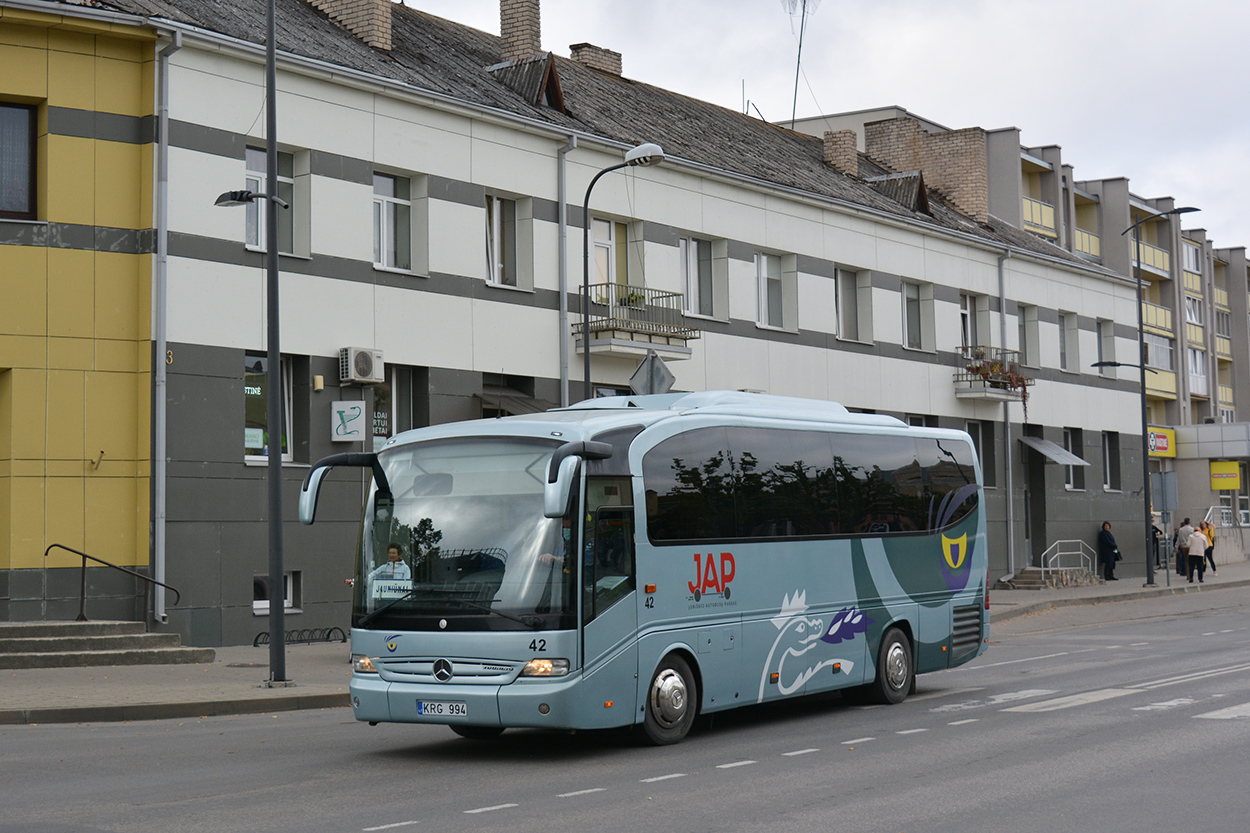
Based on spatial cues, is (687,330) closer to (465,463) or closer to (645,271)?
(645,271)

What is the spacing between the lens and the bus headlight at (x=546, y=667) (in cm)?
1118

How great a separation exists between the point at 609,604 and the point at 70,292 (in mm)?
12579

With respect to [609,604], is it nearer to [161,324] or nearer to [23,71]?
[161,324]

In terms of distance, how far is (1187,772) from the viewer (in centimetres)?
1011

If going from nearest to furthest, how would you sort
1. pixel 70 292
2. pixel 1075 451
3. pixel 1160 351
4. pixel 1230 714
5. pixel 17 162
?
pixel 1230 714
pixel 70 292
pixel 17 162
pixel 1075 451
pixel 1160 351

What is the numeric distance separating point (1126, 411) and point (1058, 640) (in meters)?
24.6

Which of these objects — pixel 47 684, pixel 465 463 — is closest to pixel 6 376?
pixel 47 684

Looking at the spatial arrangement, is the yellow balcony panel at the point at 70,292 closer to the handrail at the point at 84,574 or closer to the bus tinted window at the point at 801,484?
the handrail at the point at 84,574

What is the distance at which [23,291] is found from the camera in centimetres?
2045

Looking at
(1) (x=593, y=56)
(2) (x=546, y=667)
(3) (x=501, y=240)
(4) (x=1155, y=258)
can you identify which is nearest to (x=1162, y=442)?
(4) (x=1155, y=258)

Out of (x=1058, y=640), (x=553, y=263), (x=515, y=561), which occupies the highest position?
(x=553, y=263)

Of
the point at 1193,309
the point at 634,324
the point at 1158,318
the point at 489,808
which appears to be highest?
the point at 1193,309

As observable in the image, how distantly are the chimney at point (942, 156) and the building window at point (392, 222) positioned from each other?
23519mm

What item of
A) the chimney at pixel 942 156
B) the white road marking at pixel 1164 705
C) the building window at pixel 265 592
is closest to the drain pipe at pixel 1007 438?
the chimney at pixel 942 156
